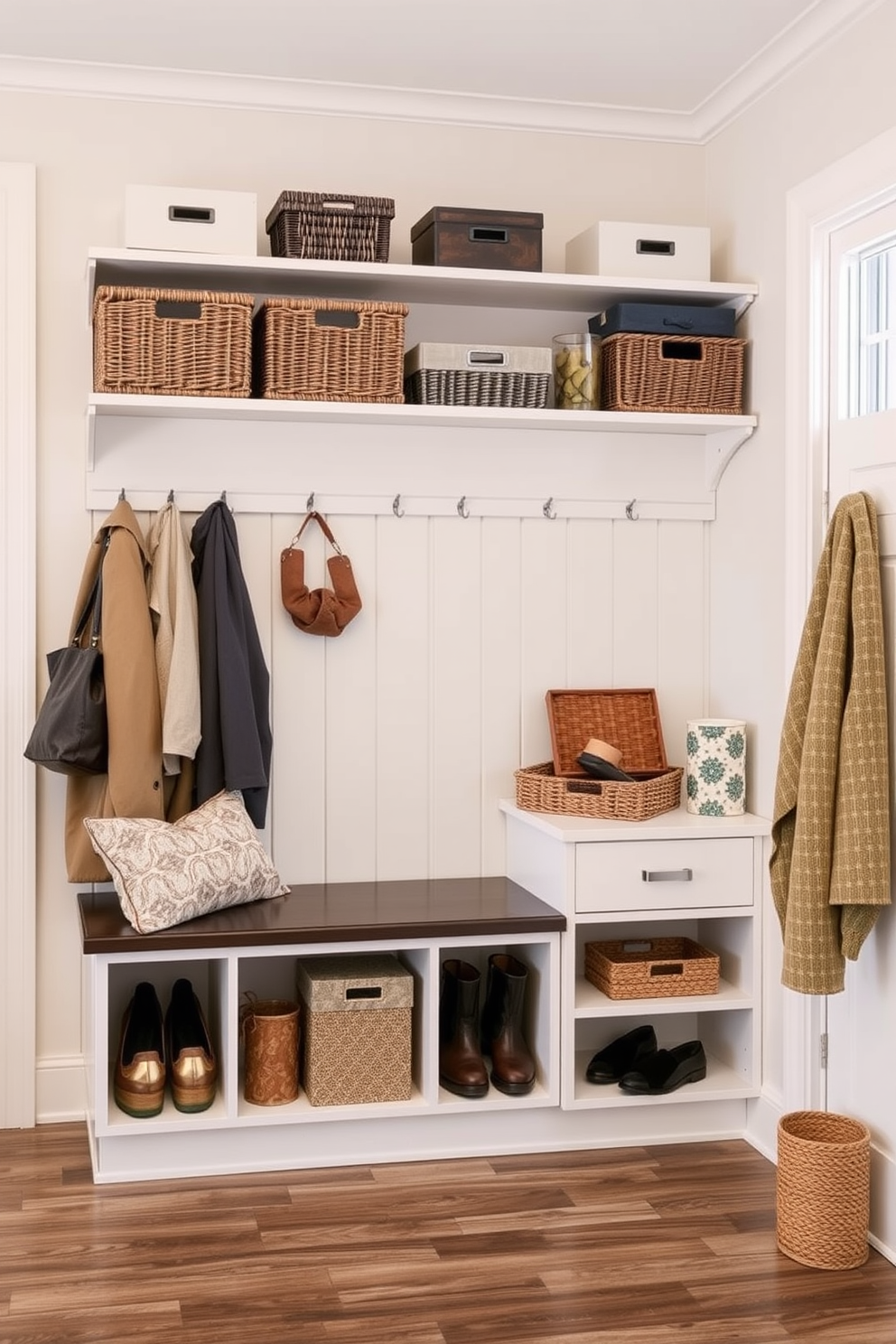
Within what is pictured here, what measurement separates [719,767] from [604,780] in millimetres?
279

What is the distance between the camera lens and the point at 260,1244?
2.67 meters

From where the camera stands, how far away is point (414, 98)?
11.2 ft

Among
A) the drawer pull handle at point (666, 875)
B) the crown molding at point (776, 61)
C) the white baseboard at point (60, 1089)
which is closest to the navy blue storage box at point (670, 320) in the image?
the crown molding at point (776, 61)

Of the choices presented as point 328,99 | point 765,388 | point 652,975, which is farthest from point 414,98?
point 652,975

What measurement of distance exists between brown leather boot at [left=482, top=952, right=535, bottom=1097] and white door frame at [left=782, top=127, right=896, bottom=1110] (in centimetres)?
59

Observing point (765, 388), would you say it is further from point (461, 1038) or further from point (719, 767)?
point (461, 1038)

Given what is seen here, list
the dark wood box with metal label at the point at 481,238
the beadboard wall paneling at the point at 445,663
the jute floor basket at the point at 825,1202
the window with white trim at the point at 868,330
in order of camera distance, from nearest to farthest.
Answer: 1. the jute floor basket at the point at 825,1202
2. the window with white trim at the point at 868,330
3. the dark wood box with metal label at the point at 481,238
4. the beadboard wall paneling at the point at 445,663

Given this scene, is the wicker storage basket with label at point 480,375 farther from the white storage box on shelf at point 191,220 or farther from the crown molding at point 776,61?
the crown molding at point 776,61

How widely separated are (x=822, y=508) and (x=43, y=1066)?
2.25m

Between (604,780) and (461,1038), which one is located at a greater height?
(604,780)

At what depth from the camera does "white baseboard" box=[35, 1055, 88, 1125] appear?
11.0 ft

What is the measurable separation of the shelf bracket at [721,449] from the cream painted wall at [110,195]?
17.4 inches

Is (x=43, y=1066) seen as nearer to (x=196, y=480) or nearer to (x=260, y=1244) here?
(x=260, y=1244)

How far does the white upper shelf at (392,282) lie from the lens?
10.1ft
